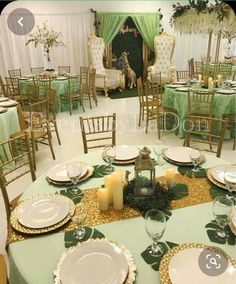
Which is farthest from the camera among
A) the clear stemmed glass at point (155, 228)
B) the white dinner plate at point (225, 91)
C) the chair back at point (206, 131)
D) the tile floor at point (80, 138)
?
the white dinner plate at point (225, 91)

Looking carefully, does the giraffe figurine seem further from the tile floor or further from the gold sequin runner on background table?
the gold sequin runner on background table

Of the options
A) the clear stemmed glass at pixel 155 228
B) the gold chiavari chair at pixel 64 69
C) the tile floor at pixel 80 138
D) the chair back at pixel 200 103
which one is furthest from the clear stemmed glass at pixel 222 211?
the gold chiavari chair at pixel 64 69

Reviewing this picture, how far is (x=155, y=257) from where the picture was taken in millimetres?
1137

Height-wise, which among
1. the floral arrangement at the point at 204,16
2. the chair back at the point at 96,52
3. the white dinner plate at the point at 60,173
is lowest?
the white dinner plate at the point at 60,173

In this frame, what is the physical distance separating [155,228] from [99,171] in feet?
2.39

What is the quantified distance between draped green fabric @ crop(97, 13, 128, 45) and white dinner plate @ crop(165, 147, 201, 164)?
6193mm

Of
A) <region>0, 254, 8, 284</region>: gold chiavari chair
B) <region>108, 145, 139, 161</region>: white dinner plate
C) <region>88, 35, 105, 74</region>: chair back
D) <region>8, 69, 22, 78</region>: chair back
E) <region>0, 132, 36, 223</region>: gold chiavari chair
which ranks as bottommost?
<region>0, 254, 8, 284</region>: gold chiavari chair

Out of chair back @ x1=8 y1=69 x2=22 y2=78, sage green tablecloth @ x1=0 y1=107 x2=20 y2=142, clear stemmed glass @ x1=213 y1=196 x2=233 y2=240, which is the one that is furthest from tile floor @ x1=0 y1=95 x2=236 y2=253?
chair back @ x1=8 y1=69 x2=22 y2=78

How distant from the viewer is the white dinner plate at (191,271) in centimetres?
101

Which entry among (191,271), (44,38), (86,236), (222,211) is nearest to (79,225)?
(86,236)

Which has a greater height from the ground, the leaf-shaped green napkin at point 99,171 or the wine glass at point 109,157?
Result: the wine glass at point 109,157

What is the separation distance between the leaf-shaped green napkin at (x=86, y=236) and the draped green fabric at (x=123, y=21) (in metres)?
6.95

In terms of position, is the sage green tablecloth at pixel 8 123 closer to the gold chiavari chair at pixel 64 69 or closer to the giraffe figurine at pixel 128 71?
the gold chiavari chair at pixel 64 69

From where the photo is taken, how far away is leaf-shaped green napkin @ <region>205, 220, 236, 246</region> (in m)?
1.21
